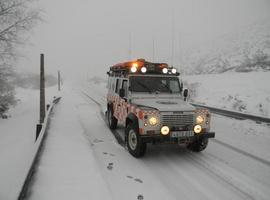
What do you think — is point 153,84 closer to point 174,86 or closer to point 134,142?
point 174,86

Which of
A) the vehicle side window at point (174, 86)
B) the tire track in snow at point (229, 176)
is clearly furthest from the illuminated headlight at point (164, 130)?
the vehicle side window at point (174, 86)

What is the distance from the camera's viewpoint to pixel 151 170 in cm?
576

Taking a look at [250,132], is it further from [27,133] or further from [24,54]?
[24,54]

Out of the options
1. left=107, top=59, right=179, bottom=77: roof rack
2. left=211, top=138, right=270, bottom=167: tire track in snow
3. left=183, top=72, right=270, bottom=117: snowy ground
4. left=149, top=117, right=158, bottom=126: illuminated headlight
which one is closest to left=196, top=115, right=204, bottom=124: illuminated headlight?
left=149, top=117, right=158, bottom=126: illuminated headlight

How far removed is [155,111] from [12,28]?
1392cm

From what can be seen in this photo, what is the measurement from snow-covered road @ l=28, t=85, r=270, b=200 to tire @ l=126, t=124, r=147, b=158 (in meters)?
0.18

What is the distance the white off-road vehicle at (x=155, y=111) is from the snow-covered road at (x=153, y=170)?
57cm

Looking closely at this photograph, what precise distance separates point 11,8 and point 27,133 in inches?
350

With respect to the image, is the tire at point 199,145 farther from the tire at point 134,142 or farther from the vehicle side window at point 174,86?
the vehicle side window at point 174,86

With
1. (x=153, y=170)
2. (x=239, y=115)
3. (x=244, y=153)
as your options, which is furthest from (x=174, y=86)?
(x=239, y=115)

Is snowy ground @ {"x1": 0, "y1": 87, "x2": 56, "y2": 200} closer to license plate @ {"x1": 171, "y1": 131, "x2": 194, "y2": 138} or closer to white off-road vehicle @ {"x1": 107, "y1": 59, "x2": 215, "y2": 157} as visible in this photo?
white off-road vehicle @ {"x1": 107, "y1": 59, "x2": 215, "y2": 157}

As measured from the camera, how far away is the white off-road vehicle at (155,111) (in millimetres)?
5945

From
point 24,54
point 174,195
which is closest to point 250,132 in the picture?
point 174,195

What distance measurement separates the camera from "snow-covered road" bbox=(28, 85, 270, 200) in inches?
183
